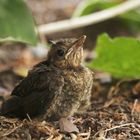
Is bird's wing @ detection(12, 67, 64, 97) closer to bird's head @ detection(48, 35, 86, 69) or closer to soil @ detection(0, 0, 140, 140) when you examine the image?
bird's head @ detection(48, 35, 86, 69)

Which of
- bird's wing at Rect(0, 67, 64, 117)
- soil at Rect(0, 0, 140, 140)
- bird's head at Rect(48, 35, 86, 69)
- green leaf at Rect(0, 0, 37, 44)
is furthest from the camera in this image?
green leaf at Rect(0, 0, 37, 44)

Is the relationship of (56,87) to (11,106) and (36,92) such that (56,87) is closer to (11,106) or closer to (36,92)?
(36,92)

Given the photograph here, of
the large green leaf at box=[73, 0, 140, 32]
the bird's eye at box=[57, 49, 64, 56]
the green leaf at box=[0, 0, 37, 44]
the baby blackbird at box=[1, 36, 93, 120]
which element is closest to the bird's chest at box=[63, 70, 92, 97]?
the baby blackbird at box=[1, 36, 93, 120]

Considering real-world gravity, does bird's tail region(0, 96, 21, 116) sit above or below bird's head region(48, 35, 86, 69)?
below

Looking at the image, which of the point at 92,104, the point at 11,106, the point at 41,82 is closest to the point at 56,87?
the point at 41,82

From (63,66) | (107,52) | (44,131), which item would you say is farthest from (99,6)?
(44,131)

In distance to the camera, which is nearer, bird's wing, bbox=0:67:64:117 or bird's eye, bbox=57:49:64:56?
bird's wing, bbox=0:67:64:117

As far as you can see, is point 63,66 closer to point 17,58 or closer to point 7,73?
point 7,73
